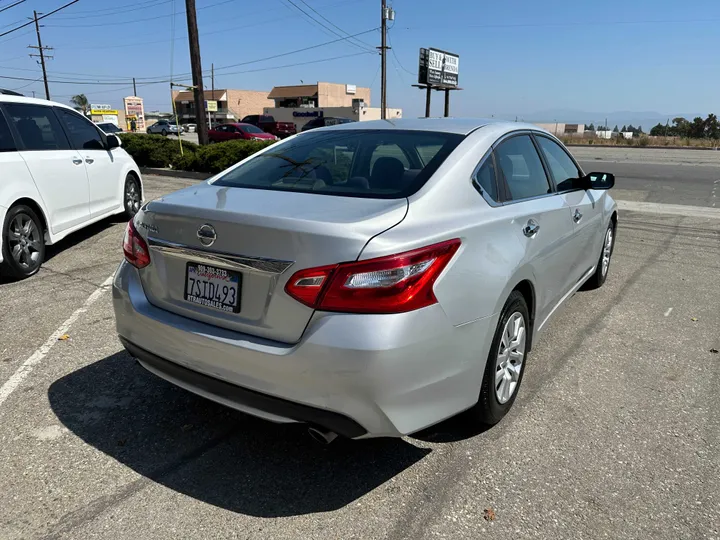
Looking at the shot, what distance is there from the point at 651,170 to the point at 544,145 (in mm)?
17586

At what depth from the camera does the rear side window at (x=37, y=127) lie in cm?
583

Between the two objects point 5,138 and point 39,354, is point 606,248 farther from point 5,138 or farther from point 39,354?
point 5,138

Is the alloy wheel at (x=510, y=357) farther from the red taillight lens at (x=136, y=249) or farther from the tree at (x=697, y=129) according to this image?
the tree at (x=697, y=129)

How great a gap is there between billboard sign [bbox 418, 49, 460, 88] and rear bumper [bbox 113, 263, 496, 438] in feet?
132

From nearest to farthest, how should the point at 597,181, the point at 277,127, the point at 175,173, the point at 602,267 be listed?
1. the point at 597,181
2. the point at 602,267
3. the point at 175,173
4. the point at 277,127

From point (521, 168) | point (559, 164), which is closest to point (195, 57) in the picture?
point (559, 164)

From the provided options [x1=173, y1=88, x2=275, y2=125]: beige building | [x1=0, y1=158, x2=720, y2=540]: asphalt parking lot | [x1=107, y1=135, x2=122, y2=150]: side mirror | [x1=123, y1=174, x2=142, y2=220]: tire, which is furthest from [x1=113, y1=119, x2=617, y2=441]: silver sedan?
[x1=173, y1=88, x2=275, y2=125]: beige building

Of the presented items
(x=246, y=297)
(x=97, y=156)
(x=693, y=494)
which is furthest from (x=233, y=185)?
(x=97, y=156)

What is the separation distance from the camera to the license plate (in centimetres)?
243

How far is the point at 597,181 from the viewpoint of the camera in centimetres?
443

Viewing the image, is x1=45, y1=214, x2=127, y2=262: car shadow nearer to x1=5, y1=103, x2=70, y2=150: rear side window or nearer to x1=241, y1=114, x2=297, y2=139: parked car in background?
x1=5, y1=103, x2=70, y2=150: rear side window

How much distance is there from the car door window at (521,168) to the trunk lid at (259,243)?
39.1 inches

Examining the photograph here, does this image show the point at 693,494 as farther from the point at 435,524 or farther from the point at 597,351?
the point at 597,351

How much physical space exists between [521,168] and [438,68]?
40806 millimetres
